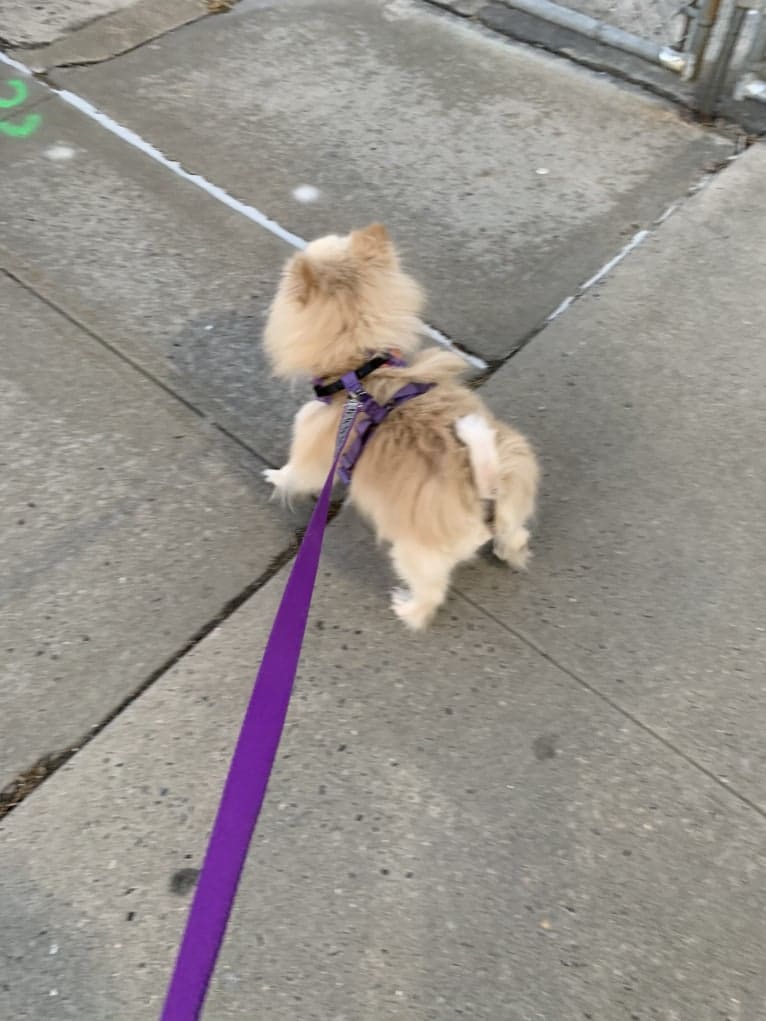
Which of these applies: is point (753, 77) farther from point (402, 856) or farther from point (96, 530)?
point (402, 856)

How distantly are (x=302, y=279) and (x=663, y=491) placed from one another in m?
1.60

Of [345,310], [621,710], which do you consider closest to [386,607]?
[621,710]

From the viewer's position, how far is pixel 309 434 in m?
2.48

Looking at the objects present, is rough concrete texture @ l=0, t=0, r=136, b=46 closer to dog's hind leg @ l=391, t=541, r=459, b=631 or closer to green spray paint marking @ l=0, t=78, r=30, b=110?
green spray paint marking @ l=0, t=78, r=30, b=110

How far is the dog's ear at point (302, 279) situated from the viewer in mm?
2211

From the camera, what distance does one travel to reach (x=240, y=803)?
1.55m

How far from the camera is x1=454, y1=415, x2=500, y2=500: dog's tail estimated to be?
2104mm

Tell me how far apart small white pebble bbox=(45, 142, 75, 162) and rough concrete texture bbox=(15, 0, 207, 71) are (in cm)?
77

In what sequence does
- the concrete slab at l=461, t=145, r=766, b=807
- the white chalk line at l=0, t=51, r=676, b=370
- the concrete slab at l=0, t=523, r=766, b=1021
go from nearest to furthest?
the concrete slab at l=0, t=523, r=766, b=1021
the concrete slab at l=461, t=145, r=766, b=807
the white chalk line at l=0, t=51, r=676, b=370

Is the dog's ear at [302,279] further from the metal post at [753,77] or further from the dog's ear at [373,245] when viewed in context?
the metal post at [753,77]

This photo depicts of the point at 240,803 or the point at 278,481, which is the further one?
the point at 278,481

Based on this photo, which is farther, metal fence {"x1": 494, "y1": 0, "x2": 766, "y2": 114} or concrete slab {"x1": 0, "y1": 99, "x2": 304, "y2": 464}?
metal fence {"x1": 494, "y1": 0, "x2": 766, "y2": 114}

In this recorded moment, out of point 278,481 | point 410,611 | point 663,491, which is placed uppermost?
point 663,491

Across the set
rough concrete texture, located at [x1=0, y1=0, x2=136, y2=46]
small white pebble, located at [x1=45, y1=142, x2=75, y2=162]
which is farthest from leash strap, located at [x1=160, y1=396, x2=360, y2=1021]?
rough concrete texture, located at [x1=0, y1=0, x2=136, y2=46]
